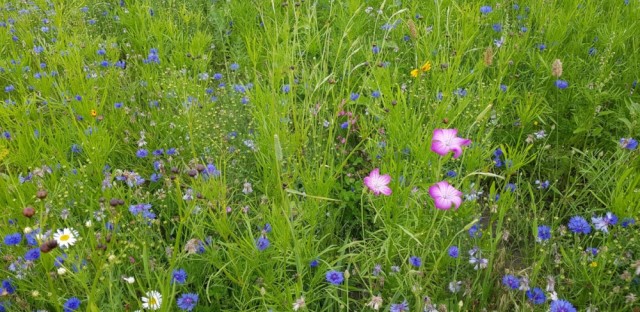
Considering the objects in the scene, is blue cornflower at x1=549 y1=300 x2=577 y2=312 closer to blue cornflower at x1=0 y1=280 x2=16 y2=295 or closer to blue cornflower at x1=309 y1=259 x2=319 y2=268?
blue cornflower at x1=309 y1=259 x2=319 y2=268

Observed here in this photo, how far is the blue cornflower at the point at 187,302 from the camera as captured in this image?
62.6 inches

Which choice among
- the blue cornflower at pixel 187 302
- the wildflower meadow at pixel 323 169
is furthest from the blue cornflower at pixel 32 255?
the blue cornflower at pixel 187 302

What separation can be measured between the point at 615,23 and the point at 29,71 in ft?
10.3

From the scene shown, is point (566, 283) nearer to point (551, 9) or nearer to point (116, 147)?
point (551, 9)

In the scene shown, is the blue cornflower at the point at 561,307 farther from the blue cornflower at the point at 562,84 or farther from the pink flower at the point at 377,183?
the blue cornflower at the point at 562,84

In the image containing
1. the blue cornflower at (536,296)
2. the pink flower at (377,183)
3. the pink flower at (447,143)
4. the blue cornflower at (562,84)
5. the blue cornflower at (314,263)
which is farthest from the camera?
the blue cornflower at (562,84)

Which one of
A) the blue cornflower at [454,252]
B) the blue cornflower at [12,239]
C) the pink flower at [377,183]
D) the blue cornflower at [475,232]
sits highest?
the blue cornflower at [475,232]

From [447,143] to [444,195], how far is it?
0.14 meters

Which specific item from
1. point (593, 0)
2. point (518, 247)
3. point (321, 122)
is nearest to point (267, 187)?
point (321, 122)

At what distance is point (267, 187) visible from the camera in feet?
6.78

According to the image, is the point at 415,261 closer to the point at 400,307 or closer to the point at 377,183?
the point at 400,307

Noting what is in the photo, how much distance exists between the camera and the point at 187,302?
1604 millimetres

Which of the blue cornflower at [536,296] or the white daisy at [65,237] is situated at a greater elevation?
the white daisy at [65,237]

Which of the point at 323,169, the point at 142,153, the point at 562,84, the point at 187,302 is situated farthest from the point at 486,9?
the point at 187,302
